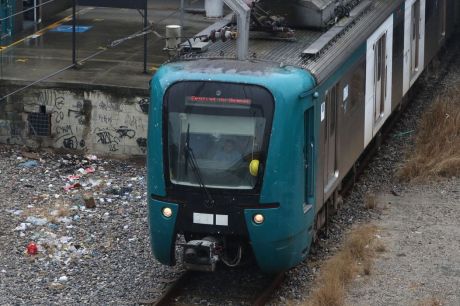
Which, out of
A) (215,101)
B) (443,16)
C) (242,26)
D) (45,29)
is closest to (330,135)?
(242,26)

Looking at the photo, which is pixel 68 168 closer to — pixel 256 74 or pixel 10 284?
pixel 10 284

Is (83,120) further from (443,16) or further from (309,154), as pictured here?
(443,16)

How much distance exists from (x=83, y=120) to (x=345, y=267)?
745 centimetres

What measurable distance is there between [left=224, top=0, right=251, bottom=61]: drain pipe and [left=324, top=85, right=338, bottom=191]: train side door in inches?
47.4

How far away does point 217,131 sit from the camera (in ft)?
37.1

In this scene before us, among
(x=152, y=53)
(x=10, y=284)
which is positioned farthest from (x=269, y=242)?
(x=152, y=53)

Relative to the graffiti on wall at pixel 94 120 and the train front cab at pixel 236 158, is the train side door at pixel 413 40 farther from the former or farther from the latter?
the train front cab at pixel 236 158

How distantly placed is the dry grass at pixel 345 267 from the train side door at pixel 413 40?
5.34 meters

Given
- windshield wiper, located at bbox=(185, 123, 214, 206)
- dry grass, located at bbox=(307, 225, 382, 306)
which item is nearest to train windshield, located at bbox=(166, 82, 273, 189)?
windshield wiper, located at bbox=(185, 123, 214, 206)

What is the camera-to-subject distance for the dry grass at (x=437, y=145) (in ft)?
53.7

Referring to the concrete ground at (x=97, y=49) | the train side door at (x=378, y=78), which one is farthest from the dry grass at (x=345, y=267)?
the concrete ground at (x=97, y=49)

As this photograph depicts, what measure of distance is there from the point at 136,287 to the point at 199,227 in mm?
1274

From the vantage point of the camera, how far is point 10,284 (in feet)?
41.0

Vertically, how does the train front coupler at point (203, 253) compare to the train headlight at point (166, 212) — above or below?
below
